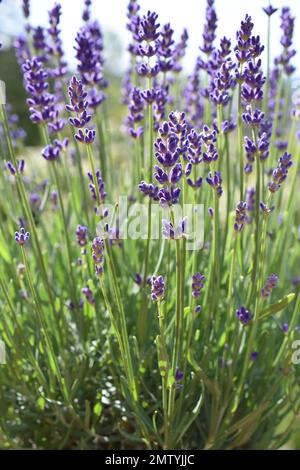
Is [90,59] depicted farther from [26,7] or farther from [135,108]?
[26,7]

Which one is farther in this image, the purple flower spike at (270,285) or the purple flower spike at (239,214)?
the purple flower spike at (270,285)

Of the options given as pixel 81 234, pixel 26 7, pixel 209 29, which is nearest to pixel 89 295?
pixel 81 234

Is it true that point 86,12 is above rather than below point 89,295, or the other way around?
above

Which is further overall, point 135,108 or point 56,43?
point 56,43

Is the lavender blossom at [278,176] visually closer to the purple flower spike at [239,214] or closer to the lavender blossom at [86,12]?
the purple flower spike at [239,214]

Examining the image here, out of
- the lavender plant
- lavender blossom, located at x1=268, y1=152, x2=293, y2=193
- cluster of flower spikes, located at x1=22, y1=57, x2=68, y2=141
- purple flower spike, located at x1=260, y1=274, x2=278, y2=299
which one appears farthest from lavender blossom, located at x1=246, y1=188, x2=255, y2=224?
cluster of flower spikes, located at x1=22, y1=57, x2=68, y2=141

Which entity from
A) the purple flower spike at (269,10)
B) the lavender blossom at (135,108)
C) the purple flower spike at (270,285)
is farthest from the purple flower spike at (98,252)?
the purple flower spike at (269,10)

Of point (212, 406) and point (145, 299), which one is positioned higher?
point (145, 299)

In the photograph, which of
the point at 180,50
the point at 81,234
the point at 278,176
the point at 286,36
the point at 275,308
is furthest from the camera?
the point at 180,50

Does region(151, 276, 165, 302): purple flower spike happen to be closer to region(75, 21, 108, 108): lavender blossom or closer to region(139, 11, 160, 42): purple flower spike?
region(139, 11, 160, 42): purple flower spike
